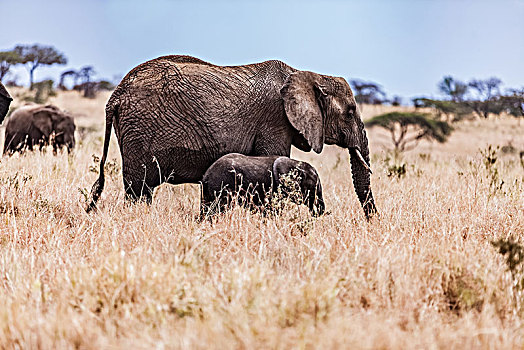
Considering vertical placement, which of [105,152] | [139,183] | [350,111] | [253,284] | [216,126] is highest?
[350,111]

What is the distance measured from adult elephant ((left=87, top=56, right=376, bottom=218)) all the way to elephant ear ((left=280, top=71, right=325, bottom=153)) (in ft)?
0.03

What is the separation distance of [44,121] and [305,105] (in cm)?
809

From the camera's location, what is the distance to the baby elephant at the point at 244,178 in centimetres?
457

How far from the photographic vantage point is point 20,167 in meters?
7.52

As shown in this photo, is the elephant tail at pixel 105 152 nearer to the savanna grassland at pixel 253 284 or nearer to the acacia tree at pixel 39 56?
the savanna grassland at pixel 253 284

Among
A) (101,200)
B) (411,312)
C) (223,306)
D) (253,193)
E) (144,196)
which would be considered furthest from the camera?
(101,200)

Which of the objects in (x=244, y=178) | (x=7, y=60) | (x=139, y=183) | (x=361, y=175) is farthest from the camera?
(x=7, y=60)

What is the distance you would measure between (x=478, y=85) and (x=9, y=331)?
4789cm

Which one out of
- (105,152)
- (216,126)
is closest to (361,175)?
(216,126)

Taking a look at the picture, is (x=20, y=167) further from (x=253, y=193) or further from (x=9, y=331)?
(x=9, y=331)

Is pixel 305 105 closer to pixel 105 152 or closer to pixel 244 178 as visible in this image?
pixel 244 178

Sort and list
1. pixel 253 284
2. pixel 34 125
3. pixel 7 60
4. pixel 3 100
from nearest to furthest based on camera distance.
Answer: pixel 253 284 < pixel 3 100 < pixel 34 125 < pixel 7 60

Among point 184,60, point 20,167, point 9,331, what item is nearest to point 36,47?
point 20,167

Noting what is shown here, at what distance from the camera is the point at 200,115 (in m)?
4.76
